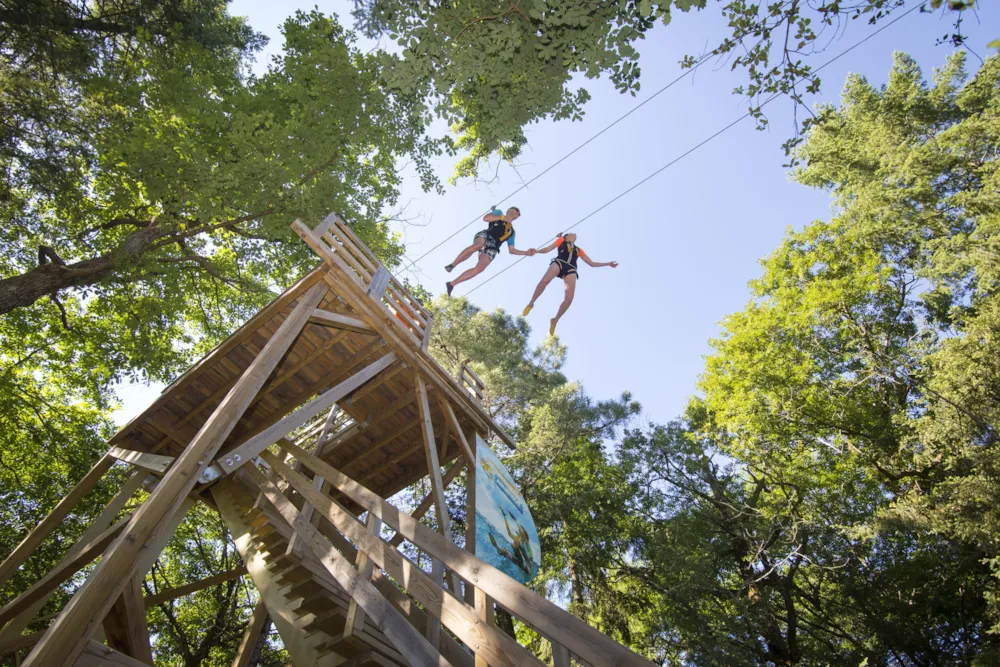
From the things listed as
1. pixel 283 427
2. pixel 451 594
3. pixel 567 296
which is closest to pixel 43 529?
pixel 283 427

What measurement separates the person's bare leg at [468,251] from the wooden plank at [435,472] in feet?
6.64

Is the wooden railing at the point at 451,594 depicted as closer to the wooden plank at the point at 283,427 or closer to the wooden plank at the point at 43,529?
the wooden plank at the point at 283,427

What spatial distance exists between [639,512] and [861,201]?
10711mm

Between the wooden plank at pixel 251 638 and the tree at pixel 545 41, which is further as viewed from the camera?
the wooden plank at pixel 251 638

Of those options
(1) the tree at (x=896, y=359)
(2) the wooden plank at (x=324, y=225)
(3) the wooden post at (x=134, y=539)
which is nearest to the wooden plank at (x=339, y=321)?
(3) the wooden post at (x=134, y=539)

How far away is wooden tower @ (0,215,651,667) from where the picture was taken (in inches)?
134

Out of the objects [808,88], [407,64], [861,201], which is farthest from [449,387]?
[861,201]

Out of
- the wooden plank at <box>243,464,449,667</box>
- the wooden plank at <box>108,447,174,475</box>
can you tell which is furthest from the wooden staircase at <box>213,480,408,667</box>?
the wooden plank at <box>108,447,174,475</box>

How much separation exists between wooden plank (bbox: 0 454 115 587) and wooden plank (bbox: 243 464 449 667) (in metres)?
3.28

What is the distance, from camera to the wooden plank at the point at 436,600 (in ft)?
9.34

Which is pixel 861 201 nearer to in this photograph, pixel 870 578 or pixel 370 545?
pixel 870 578

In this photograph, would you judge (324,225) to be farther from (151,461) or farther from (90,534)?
(90,534)

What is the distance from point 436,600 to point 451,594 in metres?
0.20

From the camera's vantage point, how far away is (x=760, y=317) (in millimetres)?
16516
